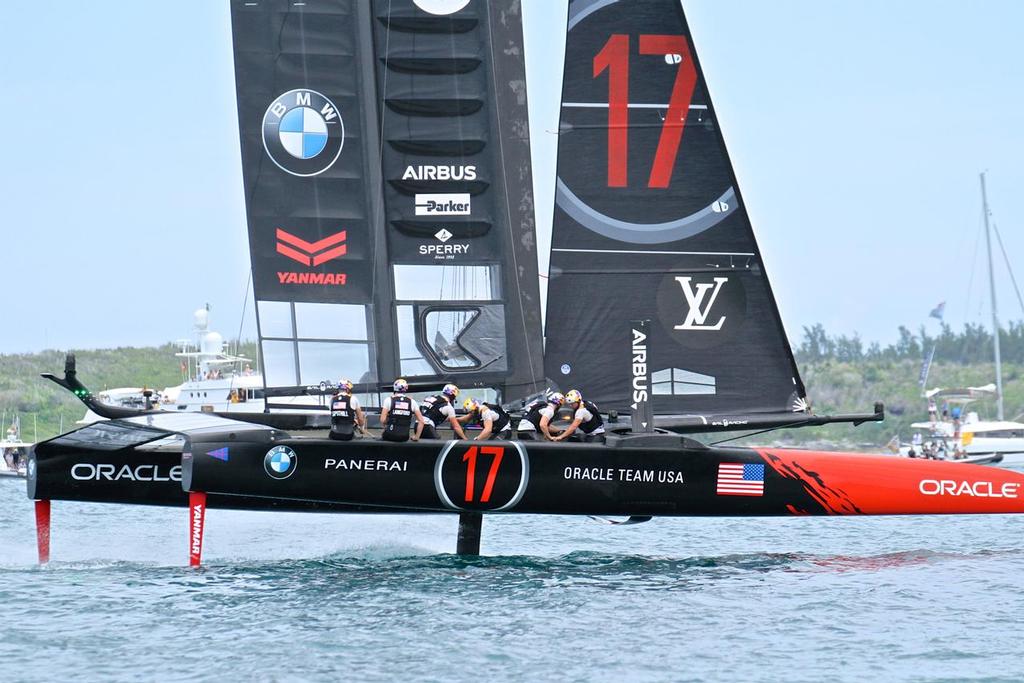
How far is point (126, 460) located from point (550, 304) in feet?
15.1

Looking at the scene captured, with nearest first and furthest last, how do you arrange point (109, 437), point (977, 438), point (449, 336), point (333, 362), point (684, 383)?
1. point (109, 437)
2. point (333, 362)
3. point (684, 383)
4. point (449, 336)
5. point (977, 438)

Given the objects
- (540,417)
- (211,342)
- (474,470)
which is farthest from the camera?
(211,342)

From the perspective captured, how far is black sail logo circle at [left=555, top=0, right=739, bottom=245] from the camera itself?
15.1m

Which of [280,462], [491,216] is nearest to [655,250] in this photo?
[491,216]

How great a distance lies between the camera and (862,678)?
30.2 ft

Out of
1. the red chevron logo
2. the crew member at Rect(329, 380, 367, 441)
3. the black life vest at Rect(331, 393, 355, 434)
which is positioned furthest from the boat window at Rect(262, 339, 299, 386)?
the black life vest at Rect(331, 393, 355, 434)

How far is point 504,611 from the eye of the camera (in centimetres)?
1108

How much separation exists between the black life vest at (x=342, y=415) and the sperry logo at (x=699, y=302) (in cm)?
387

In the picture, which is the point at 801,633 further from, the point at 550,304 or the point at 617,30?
the point at 617,30

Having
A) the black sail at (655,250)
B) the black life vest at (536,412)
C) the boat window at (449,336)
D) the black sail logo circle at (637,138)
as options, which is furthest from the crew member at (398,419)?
the black sail logo circle at (637,138)

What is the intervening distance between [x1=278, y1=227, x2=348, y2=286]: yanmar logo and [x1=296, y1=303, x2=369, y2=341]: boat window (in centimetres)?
26

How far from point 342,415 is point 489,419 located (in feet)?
4.50

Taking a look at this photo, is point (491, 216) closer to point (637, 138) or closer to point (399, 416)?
point (637, 138)

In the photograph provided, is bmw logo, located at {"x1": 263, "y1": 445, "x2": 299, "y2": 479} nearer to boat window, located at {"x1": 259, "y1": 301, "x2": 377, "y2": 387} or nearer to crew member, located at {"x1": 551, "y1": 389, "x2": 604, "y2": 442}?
boat window, located at {"x1": 259, "y1": 301, "x2": 377, "y2": 387}
